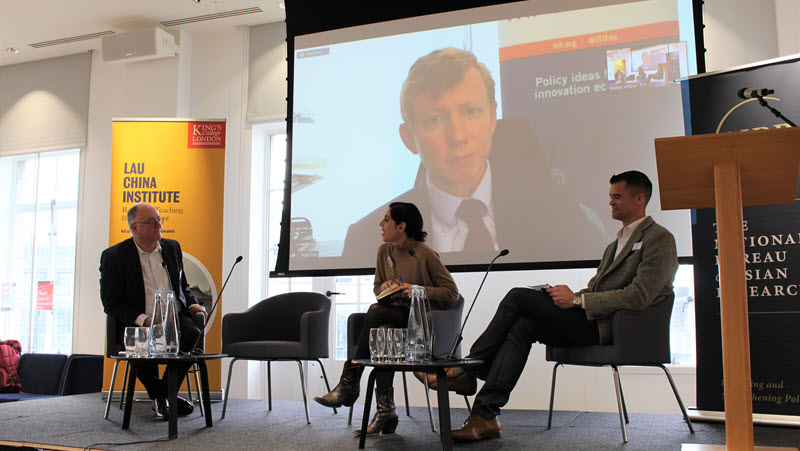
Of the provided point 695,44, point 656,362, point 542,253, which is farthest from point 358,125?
point 656,362

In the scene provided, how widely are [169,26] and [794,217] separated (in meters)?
5.00

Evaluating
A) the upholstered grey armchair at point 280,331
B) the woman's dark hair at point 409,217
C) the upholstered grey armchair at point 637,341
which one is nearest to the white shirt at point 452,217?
the woman's dark hair at point 409,217

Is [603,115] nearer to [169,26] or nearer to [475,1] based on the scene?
[475,1]

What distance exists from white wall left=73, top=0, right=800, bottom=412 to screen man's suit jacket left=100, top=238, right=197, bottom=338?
1083 millimetres

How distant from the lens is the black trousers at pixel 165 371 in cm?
364

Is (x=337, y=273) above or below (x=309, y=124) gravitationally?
below

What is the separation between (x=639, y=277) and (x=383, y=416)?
1.27 meters

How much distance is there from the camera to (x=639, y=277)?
281cm

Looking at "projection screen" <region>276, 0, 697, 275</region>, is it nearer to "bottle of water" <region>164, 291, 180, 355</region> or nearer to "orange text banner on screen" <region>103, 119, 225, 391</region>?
"orange text banner on screen" <region>103, 119, 225, 391</region>

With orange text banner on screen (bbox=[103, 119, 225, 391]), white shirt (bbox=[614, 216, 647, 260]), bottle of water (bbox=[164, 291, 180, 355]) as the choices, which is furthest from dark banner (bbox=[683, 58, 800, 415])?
orange text banner on screen (bbox=[103, 119, 225, 391])

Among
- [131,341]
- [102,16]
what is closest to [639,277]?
[131,341]

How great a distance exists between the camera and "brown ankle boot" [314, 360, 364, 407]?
9.65ft

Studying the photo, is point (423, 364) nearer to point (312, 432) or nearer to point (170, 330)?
point (312, 432)

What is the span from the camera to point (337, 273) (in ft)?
14.1
